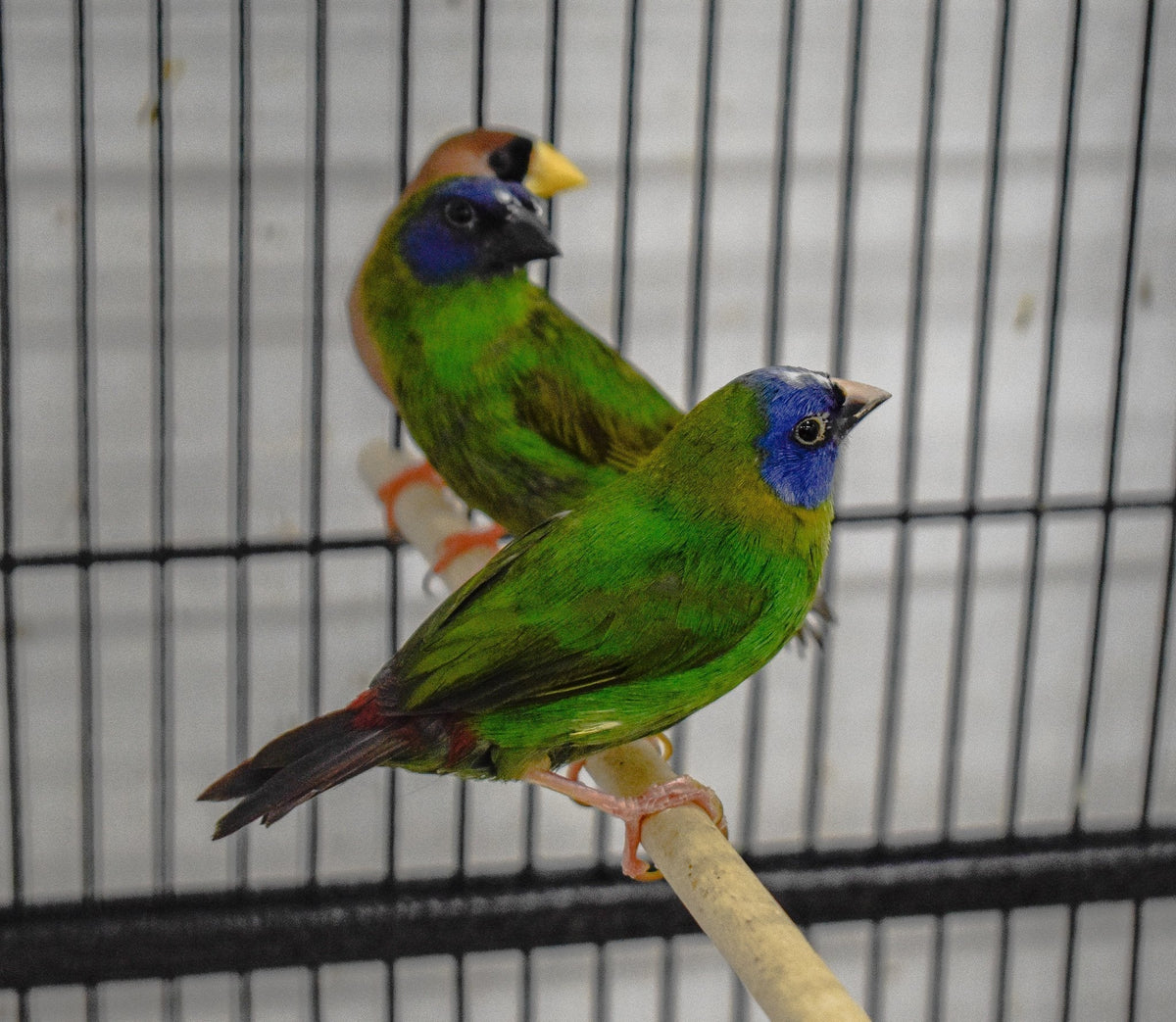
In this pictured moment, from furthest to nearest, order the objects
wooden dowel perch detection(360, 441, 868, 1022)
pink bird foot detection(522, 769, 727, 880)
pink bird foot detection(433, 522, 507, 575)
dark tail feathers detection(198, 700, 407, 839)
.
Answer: pink bird foot detection(433, 522, 507, 575)
pink bird foot detection(522, 769, 727, 880)
dark tail feathers detection(198, 700, 407, 839)
wooden dowel perch detection(360, 441, 868, 1022)

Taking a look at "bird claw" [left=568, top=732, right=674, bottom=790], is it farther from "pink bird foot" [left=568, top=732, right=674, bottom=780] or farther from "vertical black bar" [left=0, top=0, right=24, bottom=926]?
"vertical black bar" [left=0, top=0, right=24, bottom=926]

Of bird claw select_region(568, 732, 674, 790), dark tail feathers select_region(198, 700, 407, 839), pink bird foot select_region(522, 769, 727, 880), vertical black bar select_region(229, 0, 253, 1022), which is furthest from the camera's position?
vertical black bar select_region(229, 0, 253, 1022)

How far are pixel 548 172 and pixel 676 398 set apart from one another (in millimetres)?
555

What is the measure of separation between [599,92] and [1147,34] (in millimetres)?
619

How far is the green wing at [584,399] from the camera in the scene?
1196 millimetres

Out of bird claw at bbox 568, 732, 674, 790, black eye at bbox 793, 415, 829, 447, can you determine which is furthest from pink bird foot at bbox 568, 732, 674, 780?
black eye at bbox 793, 415, 829, 447

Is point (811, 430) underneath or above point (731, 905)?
above

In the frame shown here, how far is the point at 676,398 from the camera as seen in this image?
195 cm

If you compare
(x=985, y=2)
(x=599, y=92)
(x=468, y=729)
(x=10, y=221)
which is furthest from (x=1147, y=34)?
(x=10, y=221)

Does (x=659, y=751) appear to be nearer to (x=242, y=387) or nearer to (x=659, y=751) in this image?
(x=659, y=751)

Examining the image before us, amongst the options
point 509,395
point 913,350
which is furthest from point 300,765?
point 913,350

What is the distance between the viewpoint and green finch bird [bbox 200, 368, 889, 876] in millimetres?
875

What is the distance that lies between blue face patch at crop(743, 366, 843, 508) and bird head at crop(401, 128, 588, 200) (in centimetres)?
64

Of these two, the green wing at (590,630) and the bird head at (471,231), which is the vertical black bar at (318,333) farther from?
the green wing at (590,630)
